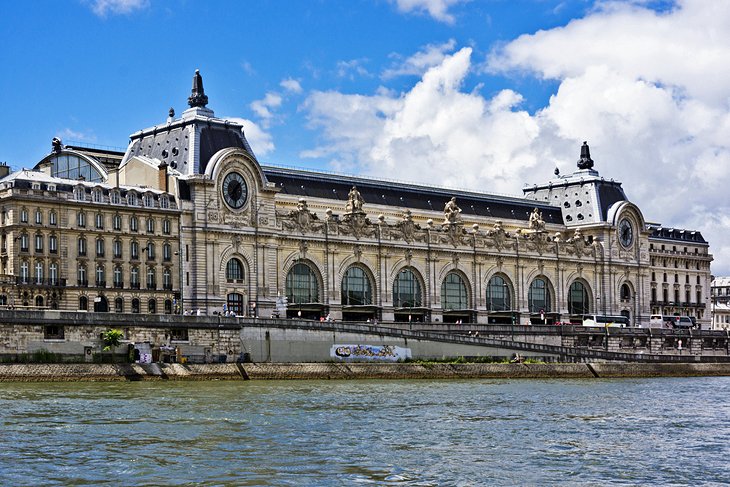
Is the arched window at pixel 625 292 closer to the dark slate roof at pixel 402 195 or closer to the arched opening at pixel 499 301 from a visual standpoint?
the dark slate roof at pixel 402 195

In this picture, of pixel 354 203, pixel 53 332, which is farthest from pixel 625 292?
pixel 53 332

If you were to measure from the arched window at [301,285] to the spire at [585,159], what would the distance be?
55097 millimetres

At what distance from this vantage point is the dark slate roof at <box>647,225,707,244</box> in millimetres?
180462

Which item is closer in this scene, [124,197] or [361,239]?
[124,197]

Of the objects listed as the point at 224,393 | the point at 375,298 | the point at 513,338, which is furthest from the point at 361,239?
the point at 224,393

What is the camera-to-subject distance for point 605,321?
495 ft

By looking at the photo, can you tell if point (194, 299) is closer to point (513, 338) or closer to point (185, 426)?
point (513, 338)

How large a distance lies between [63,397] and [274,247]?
56.0 m

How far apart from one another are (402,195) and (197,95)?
1157 inches

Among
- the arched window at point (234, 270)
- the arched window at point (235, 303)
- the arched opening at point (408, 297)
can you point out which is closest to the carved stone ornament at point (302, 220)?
the arched window at point (234, 270)

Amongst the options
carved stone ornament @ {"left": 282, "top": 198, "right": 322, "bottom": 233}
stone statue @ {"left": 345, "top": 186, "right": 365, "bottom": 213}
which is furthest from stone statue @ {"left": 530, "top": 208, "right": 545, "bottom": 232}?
carved stone ornament @ {"left": 282, "top": 198, "right": 322, "bottom": 233}

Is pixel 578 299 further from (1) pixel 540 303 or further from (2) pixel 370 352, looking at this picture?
(2) pixel 370 352

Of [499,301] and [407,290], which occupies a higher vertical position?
[407,290]

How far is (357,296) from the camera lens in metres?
133
